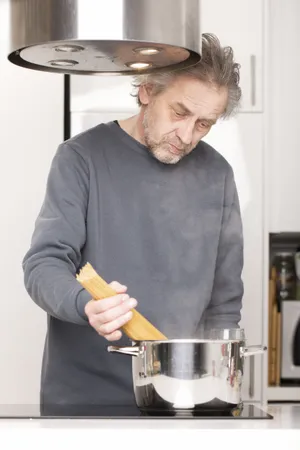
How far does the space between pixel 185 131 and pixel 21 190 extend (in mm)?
951

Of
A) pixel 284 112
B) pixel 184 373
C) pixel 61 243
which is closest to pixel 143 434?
pixel 184 373

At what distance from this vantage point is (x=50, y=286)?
60.3 inches

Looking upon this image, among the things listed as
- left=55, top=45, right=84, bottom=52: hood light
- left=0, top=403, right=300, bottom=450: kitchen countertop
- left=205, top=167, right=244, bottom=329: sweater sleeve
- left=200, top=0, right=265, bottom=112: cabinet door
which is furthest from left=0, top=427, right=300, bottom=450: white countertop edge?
left=200, top=0, right=265, bottom=112: cabinet door

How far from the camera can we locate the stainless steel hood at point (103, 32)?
1331 mm

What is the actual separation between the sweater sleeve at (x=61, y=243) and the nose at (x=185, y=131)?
209 millimetres

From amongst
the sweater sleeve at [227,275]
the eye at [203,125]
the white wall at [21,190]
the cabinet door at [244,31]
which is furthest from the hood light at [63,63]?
the cabinet door at [244,31]

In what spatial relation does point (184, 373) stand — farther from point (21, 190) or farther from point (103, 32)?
point (21, 190)

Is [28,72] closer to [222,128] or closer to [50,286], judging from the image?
[222,128]

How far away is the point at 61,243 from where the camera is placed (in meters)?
1.68

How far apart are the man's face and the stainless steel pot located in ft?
1.89

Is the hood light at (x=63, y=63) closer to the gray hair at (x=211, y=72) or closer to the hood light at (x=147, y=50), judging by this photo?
the hood light at (x=147, y=50)

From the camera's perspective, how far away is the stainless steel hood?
1331mm

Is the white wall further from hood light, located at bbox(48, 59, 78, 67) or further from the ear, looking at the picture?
hood light, located at bbox(48, 59, 78, 67)

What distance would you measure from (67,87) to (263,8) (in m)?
0.66
